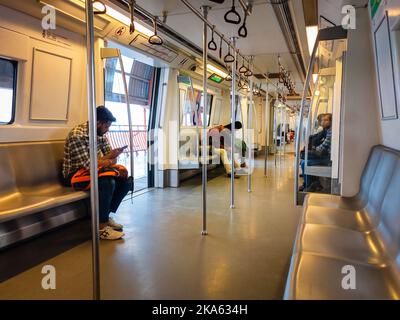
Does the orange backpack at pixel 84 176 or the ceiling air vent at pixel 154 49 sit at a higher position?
the ceiling air vent at pixel 154 49

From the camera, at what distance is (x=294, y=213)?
434 cm

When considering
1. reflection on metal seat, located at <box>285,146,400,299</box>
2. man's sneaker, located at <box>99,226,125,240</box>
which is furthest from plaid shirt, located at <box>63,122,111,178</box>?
reflection on metal seat, located at <box>285,146,400,299</box>

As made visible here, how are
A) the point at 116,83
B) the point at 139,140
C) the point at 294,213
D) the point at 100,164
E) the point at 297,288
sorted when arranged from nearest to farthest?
the point at 297,288 < the point at 100,164 < the point at 294,213 < the point at 116,83 < the point at 139,140

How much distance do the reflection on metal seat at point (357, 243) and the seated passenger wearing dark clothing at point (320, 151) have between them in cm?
156

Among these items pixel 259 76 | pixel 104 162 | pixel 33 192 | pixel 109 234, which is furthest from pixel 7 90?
pixel 259 76

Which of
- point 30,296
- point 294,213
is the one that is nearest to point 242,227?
point 294,213

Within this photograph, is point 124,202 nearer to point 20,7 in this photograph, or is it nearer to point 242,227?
point 242,227

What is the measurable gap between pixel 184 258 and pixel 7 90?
232cm

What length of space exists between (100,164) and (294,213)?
2577 millimetres

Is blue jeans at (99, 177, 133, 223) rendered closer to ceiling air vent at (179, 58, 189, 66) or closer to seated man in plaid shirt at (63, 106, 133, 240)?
seated man in plaid shirt at (63, 106, 133, 240)

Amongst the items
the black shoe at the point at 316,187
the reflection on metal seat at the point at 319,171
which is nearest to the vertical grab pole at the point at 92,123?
the reflection on metal seat at the point at 319,171

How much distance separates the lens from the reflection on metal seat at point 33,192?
2762 millimetres

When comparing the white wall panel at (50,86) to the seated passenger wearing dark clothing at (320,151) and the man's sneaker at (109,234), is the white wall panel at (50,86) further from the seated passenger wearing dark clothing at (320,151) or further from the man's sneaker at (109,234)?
the seated passenger wearing dark clothing at (320,151)

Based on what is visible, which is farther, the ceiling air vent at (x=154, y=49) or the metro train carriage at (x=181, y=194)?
the ceiling air vent at (x=154, y=49)
